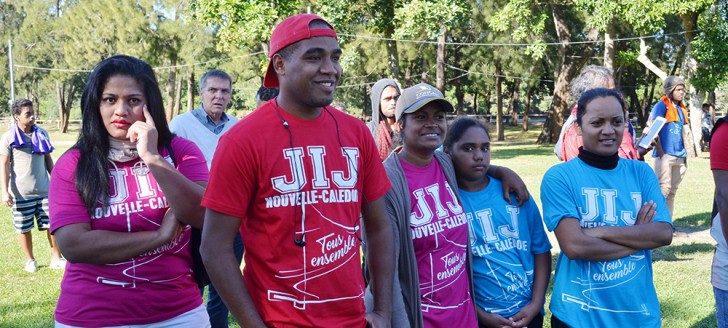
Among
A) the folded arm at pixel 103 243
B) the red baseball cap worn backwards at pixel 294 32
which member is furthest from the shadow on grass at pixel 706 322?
the folded arm at pixel 103 243

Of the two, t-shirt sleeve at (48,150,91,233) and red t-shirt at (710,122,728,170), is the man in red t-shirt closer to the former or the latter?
t-shirt sleeve at (48,150,91,233)

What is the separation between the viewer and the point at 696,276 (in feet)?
22.6

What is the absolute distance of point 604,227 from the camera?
3.15m

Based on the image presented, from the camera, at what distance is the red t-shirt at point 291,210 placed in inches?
89.7

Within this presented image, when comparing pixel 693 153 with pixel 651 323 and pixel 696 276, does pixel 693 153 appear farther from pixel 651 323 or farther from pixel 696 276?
pixel 651 323

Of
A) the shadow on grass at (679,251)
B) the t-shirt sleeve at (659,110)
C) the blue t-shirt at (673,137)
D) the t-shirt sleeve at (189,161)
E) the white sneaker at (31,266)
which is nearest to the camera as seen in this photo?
the t-shirt sleeve at (189,161)

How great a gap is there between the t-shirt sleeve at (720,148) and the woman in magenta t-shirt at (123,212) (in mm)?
2563

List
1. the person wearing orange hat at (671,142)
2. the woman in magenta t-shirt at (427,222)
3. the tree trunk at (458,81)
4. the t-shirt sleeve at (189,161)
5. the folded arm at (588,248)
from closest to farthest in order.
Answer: the t-shirt sleeve at (189,161) < the woman in magenta t-shirt at (427,222) < the folded arm at (588,248) < the person wearing orange hat at (671,142) < the tree trunk at (458,81)

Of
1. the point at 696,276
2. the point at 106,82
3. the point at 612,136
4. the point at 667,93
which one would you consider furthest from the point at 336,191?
the point at 667,93

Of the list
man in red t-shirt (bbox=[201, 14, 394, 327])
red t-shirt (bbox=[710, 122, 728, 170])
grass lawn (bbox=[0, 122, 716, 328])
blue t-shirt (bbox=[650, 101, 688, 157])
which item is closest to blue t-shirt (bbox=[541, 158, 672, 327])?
red t-shirt (bbox=[710, 122, 728, 170])

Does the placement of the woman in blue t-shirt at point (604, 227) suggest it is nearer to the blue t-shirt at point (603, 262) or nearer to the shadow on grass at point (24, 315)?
the blue t-shirt at point (603, 262)

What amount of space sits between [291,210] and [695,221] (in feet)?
31.5

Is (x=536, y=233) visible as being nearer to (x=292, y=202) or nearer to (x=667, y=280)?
(x=292, y=202)

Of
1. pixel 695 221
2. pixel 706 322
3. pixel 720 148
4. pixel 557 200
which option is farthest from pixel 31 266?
pixel 695 221
